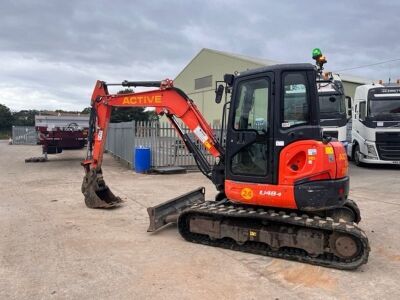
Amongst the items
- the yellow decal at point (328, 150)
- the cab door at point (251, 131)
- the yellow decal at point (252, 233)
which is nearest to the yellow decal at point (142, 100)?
the cab door at point (251, 131)

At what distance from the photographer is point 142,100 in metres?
7.90

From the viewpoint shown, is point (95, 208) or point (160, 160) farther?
point (160, 160)

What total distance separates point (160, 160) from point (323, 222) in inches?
408

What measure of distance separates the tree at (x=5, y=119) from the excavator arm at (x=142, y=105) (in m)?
59.6

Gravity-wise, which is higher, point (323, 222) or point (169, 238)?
point (323, 222)

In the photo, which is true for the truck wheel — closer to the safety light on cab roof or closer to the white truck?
the white truck

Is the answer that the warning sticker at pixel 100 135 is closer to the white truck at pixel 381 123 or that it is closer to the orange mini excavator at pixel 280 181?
the orange mini excavator at pixel 280 181

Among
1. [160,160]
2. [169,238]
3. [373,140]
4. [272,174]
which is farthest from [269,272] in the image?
[373,140]

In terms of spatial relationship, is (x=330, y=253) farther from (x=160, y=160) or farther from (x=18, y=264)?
(x=160, y=160)

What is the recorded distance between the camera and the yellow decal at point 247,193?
5.91m

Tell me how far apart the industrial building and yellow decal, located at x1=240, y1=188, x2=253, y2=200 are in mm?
28465

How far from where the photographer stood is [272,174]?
5.71m

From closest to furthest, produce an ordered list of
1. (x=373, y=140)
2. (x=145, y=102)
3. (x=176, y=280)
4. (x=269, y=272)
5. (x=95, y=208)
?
(x=176, y=280) → (x=269, y=272) → (x=145, y=102) → (x=95, y=208) → (x=373, y=140)

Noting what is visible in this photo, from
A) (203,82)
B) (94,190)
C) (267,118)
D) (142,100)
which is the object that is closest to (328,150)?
(267,118)
